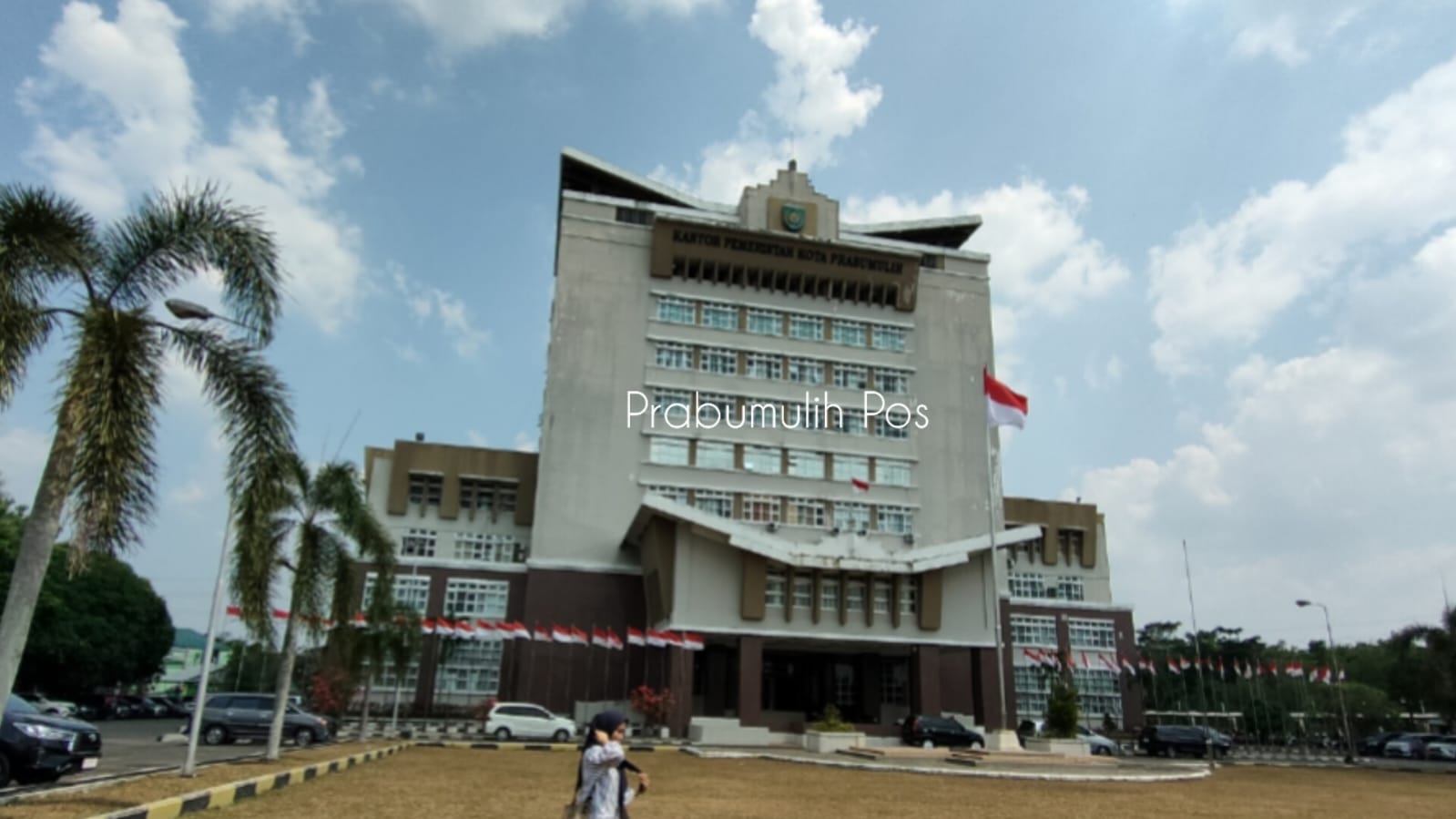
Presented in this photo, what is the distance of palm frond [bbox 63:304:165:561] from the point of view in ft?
31.5

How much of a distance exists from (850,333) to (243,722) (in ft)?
119

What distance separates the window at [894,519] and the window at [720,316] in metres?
12.9

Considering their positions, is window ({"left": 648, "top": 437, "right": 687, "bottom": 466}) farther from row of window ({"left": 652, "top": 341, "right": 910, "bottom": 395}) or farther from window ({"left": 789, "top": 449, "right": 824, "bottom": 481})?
window ({"left": 789, "top": 449, "right": 824, "bottom": 481})

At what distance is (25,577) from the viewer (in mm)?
9883

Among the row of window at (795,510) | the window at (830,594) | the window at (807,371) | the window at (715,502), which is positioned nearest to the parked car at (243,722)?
the window at (830,594)

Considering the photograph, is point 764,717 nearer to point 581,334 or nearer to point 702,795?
point 581,334

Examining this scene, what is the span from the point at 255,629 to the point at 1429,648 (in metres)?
43.2

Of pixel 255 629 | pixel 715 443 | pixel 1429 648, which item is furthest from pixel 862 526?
pixel 255 629

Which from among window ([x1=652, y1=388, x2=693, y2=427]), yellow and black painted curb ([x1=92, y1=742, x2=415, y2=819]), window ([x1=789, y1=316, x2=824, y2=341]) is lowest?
yellow and black painted curb ([x1=92, y1=742, x2=415, y2=819])

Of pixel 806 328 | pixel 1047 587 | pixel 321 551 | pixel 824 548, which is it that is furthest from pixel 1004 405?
pixel 1047 587

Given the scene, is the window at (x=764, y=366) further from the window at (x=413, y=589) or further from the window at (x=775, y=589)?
the window at (x=413, y=589)

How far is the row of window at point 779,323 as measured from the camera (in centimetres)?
5244

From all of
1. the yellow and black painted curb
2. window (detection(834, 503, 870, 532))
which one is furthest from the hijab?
window (detection(834, 503, 870, 532))

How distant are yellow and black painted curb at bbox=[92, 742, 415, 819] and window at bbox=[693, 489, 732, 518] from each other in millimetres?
29782
